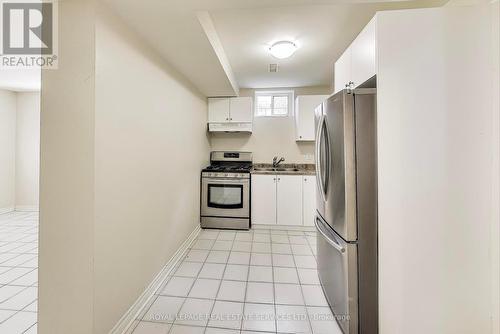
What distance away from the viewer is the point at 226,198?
359cm

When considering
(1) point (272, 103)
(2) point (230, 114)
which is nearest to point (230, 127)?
(2) point (230, 114)

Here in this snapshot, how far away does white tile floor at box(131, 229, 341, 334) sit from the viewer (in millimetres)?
1577

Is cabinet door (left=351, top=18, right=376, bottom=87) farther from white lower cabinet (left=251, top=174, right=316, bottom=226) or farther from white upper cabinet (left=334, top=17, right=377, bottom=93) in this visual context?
white lower cabinet (left=251, top=174, right=316, bottom=226)

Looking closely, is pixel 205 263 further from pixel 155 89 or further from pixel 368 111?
pixel 368 111

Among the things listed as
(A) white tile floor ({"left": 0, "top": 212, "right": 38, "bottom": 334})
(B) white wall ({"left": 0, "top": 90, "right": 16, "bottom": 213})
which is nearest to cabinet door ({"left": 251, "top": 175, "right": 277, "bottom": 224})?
(A) white tile floor ({"left": 0, "top": 212, "right": 38, "bottom": 334})

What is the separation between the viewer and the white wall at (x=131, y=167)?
133 cm

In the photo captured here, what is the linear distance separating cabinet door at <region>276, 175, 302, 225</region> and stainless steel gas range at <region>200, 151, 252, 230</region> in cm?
54

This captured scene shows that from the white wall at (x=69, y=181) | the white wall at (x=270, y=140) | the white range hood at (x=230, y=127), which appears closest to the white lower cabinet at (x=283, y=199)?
the white wall at (x=270, y=140)

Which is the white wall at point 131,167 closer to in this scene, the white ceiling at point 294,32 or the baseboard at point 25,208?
the white ceiling at point 294,32

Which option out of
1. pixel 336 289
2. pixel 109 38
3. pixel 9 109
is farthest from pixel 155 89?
pixel 9 109

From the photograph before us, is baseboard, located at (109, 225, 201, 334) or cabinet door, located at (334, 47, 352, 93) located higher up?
cabinet door, located at (334, 47, 352, 93)

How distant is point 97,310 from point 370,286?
1.71m

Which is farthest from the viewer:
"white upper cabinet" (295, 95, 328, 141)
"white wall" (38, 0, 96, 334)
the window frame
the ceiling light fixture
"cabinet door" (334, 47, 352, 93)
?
the window frame

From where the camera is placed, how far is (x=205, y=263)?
97.0 inches
